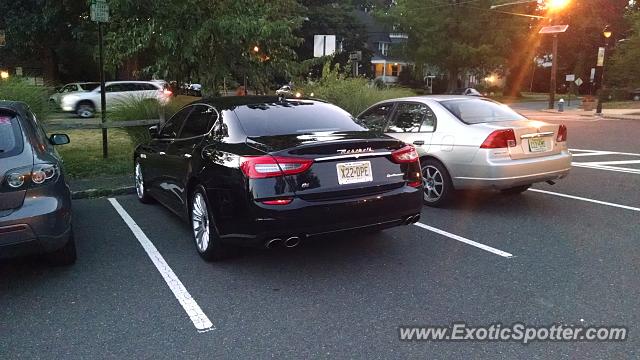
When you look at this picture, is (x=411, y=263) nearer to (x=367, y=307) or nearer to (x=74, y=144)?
(x=367, y=307)

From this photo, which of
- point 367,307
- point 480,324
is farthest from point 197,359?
point 480,324

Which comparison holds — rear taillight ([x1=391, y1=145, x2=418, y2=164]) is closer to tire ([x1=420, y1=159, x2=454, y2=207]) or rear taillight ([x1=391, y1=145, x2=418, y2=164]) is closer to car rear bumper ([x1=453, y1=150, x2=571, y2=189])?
car rear bumper ([x1=453, y1=150, x2=571, y2=189])

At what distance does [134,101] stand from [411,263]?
7.96 m

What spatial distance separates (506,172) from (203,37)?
6555mm

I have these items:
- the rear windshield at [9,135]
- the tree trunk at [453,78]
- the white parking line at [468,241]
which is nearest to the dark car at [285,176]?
the white parking line at [468,241]

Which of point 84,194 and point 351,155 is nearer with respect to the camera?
point 351,155

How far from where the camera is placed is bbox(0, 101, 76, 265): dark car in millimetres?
3865

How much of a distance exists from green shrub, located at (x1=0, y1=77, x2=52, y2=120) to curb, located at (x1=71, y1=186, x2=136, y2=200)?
3.34 m

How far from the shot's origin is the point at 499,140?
6172 millimetres

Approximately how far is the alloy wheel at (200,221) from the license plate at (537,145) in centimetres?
396

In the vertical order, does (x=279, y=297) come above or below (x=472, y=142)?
below

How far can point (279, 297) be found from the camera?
4.02m

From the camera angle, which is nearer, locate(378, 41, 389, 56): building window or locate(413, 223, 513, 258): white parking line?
locate(413, 223, 513, 258): white parking line

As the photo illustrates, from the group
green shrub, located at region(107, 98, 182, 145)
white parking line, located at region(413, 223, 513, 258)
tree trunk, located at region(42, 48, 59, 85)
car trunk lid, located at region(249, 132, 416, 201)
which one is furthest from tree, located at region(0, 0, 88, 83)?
car trunk lid, located at region(249, 132, 416, 201)
